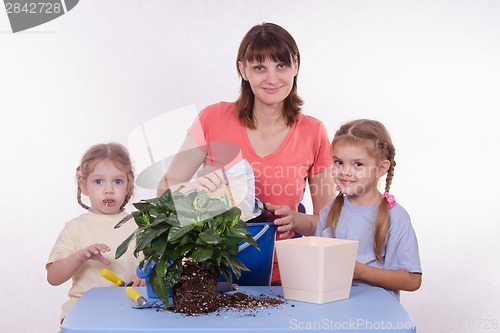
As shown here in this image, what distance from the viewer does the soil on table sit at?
1333 millimetres

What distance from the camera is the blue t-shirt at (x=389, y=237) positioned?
1749 millimetres

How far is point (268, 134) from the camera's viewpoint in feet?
6.88

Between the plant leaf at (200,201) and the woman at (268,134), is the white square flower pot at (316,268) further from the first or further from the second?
the woman at (268,134)

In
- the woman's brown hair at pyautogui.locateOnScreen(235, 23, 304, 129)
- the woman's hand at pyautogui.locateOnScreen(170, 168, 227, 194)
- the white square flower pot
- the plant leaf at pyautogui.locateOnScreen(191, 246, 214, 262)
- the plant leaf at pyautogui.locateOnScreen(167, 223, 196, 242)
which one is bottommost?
the white square flower pot

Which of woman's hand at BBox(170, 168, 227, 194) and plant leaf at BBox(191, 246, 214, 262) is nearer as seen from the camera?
plant leaf at BBox(191, 246, 214, 262)

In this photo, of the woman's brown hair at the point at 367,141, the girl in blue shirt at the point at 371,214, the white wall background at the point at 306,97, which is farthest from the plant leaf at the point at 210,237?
the white wall background at the point at 306,97

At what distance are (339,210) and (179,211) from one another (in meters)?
0.69

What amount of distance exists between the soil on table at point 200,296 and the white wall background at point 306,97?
1.73m

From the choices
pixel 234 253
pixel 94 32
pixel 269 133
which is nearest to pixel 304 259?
pixel 234 253

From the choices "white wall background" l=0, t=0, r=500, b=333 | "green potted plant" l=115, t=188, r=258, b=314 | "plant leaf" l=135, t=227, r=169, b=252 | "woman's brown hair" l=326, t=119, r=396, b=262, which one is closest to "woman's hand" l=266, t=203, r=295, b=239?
"woman's brown hair" l=326, t=119, r=396, b=262

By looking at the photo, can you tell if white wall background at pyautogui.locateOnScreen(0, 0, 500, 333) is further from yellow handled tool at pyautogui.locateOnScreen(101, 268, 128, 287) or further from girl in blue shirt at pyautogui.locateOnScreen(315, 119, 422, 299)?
yellow handled tool at pyautogui.locateOnScreen(101, 268, 128, 287)

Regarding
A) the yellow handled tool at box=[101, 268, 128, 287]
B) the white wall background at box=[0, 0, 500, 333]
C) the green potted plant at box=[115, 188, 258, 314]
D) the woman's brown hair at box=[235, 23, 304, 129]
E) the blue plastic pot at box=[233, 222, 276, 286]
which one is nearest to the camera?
the green potted plant at box=[115, 188, 258, 314]

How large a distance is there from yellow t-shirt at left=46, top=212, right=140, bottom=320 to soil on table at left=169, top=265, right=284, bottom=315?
0.65 m

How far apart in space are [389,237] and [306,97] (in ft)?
4.78
